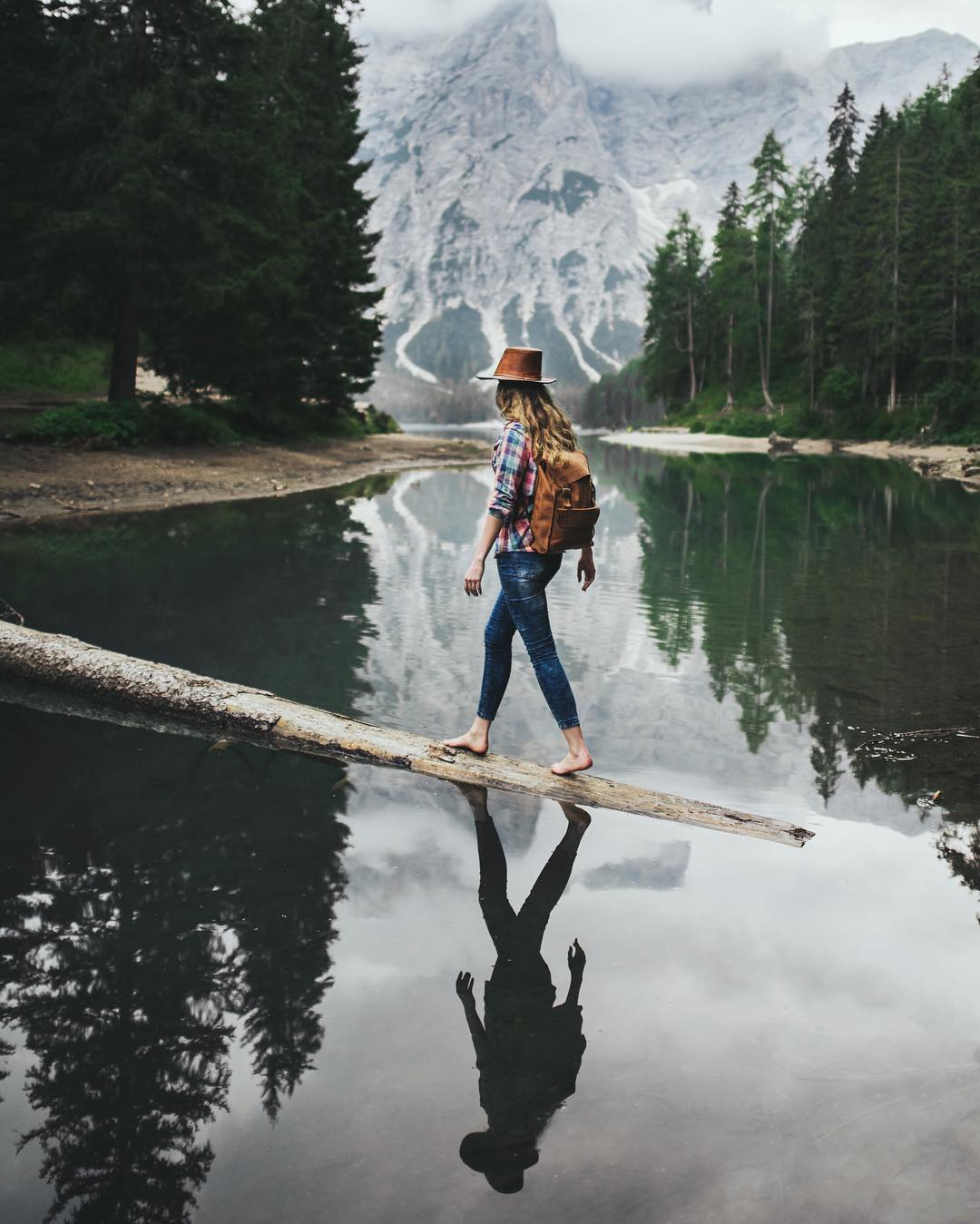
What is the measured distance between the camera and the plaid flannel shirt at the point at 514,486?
17.1ft

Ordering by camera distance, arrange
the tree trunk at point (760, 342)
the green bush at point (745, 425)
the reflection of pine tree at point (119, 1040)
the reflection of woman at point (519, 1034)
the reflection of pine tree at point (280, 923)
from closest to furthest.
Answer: the reflection of pine tree at point (119, 1040)
the reflection of woman at point (519, 1034)
the reflection of pine tree at point (280, 923)
the green bush at point (745, 425)
the tree trunk at point (760, 342)

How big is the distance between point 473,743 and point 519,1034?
99.5 inches

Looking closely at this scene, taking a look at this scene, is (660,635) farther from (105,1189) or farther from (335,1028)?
(105,1189)

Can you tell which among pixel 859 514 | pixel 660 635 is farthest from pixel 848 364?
pixel 660 635

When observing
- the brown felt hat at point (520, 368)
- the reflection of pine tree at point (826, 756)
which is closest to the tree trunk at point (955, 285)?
the reflection of pine tree at point (826, 756)

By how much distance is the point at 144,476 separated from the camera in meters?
21.3

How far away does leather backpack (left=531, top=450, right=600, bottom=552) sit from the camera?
5.25m

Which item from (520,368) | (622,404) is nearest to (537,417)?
(520,368)

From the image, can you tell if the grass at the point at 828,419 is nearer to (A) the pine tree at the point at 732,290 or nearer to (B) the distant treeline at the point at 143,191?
(A) the pine tree at the point at 732,290

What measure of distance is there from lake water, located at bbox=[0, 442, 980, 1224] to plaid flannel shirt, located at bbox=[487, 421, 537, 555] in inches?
55.0

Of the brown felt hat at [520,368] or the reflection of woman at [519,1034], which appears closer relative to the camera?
the reflection of woman at [519,1034]

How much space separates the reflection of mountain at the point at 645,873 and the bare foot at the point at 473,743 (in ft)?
4.33

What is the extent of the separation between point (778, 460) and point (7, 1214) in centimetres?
5155

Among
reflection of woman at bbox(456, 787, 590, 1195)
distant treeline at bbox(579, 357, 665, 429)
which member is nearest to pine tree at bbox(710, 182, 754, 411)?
distant treeline at bbox(579, 357, 665, 429)
